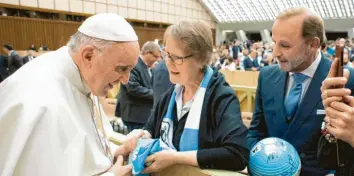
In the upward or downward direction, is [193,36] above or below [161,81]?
above

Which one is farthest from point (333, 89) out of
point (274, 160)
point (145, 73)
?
point (145, 73)

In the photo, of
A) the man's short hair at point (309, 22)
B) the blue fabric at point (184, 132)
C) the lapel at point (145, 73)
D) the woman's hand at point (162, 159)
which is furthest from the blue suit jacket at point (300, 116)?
the lapel at point (145, 73)

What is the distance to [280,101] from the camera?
5.91 ft

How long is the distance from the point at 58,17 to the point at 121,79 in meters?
15.4

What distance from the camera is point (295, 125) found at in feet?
5.62

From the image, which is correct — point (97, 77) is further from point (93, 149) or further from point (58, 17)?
point (58, 17)

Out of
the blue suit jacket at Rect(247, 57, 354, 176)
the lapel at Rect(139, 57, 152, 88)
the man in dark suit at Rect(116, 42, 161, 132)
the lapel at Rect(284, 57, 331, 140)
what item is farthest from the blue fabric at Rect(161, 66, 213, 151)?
the lapel at Rect(139, 57, 152, 88)

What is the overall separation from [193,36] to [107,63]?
1.66 feet

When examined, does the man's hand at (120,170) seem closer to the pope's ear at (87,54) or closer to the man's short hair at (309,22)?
the pope's ear at (87,54)

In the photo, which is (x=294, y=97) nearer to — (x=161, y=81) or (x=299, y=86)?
(x=299, y=86)

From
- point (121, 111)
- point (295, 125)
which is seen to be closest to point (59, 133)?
point (295, 125)

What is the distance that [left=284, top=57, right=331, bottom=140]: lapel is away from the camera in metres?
1.68

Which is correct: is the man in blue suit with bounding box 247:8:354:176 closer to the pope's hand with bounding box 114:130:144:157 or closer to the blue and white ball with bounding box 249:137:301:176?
the blue and white ball with bounding box 249:137:301:176

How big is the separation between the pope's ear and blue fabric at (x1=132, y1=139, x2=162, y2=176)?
54cm
